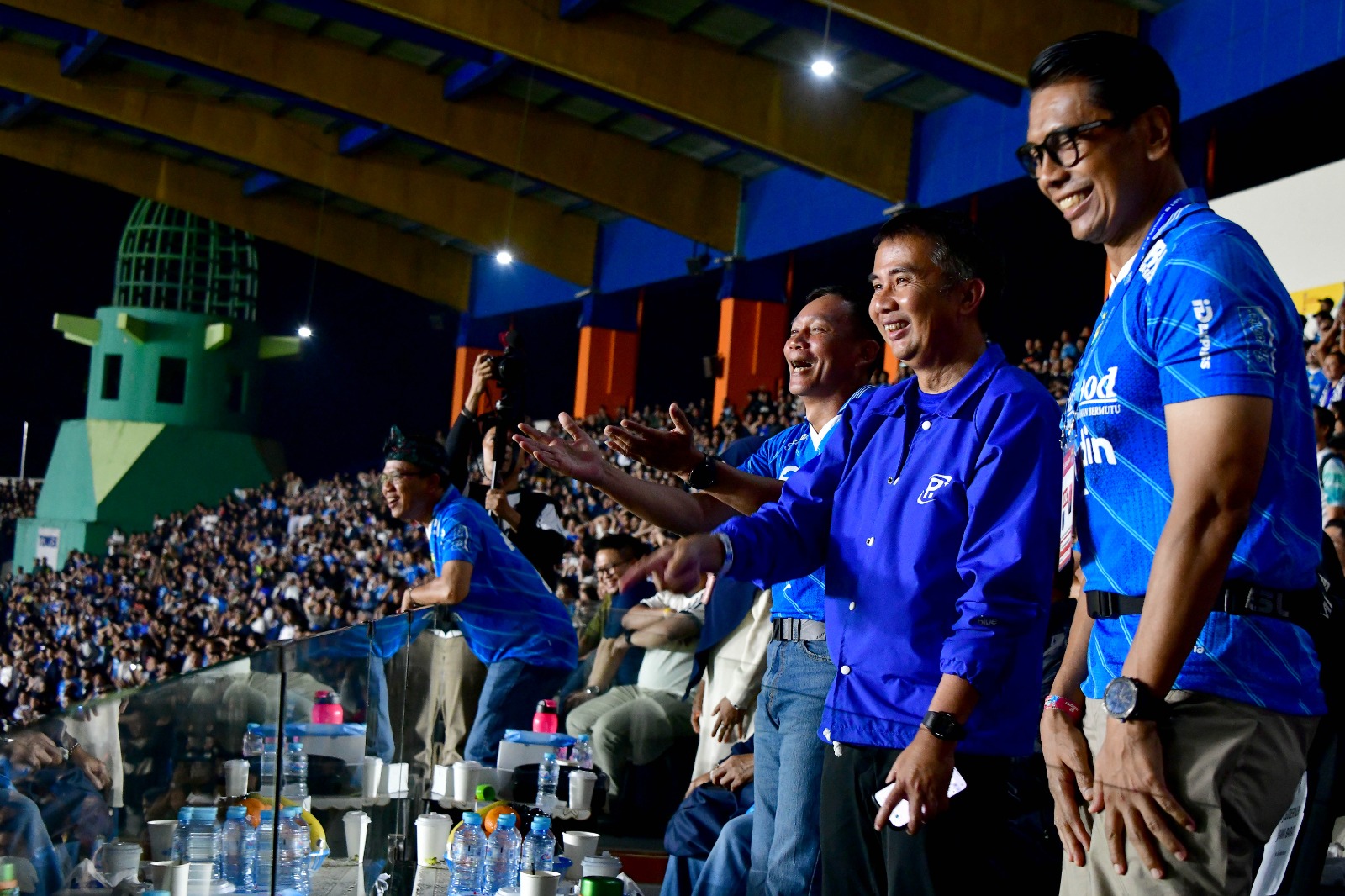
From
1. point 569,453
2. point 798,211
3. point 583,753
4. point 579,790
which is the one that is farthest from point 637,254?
point 569,453

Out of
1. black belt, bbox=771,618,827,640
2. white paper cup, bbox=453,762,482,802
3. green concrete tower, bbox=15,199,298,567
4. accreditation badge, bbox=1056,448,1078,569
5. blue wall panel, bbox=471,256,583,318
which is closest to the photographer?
accreditation badge, bbox=1056,448,1078,569

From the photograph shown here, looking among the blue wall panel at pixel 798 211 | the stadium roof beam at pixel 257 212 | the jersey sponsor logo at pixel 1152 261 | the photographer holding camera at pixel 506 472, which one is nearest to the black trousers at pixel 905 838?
the jersey sponsor logo at pixel 1152 261

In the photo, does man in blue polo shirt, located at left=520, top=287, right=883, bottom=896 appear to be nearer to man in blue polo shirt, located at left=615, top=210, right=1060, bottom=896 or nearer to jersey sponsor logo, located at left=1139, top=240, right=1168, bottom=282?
man in blue polo shirt, located at left=615, top=210, right=1060, bottom=896

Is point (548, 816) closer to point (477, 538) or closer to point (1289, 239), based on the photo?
point (477, 538)

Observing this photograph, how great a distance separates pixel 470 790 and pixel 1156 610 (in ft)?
8.38

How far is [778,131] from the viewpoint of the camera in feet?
38.9

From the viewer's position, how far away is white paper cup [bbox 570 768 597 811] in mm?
3508

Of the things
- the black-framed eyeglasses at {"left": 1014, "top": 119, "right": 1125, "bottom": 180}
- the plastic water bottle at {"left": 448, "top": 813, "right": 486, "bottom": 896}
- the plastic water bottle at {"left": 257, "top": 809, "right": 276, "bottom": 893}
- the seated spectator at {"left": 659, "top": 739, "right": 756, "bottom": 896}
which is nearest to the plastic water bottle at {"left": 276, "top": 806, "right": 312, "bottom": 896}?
the plastic water bottle at {"left": 257, "top": 809, "right": 276, "bottom": 893}

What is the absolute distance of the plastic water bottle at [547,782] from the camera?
349 centimetres

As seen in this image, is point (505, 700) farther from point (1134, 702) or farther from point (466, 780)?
point (1134, 702)

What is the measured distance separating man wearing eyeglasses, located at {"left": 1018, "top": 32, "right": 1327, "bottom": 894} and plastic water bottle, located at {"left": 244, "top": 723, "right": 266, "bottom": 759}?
1.45 metres

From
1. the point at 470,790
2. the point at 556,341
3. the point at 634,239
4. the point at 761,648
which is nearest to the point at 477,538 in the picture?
the point at 470,790

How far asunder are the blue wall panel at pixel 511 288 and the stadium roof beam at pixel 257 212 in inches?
12.8

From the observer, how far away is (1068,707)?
1374 millimetres
